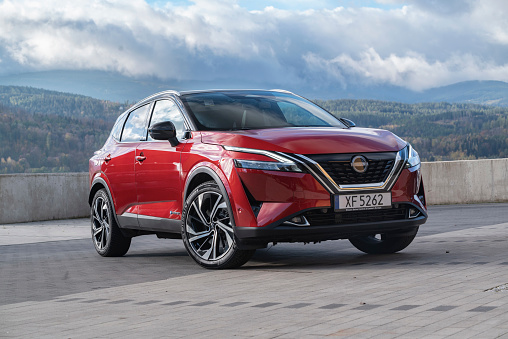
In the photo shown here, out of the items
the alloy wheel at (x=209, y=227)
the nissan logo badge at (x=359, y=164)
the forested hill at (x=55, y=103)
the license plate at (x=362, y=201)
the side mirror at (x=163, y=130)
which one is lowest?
the alloy wheel at (x=209, y=227)

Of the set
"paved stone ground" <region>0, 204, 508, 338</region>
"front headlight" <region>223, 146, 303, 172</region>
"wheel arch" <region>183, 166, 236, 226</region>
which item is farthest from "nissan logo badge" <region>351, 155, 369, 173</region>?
"wheel arch" <region>183, 166, 236, 226</region>

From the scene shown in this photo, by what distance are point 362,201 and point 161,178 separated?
88.3 inches

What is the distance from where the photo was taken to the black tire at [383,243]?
8.39m

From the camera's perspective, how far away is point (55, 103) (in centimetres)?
9775

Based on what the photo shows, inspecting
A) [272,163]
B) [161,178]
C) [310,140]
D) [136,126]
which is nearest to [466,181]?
[136,126]

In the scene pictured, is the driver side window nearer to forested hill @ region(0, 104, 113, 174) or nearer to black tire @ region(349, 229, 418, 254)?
black tire @ region(349, 229, 418, 254)

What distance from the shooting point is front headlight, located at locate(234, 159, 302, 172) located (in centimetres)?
700

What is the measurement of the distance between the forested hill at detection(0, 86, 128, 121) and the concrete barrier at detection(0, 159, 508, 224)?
2182 inches

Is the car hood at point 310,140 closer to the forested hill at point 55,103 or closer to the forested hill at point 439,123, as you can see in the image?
the forested hill at point 55,103

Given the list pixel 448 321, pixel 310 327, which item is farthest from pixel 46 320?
pixel 448 321

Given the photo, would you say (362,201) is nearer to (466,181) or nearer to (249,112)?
(249,112)

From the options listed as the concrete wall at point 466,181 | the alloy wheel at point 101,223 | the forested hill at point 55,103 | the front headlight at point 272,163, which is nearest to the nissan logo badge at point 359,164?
the front headlight at point 272,163

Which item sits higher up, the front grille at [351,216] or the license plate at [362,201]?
the license plate at [362,201]

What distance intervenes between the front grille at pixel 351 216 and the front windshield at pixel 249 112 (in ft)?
4.30
